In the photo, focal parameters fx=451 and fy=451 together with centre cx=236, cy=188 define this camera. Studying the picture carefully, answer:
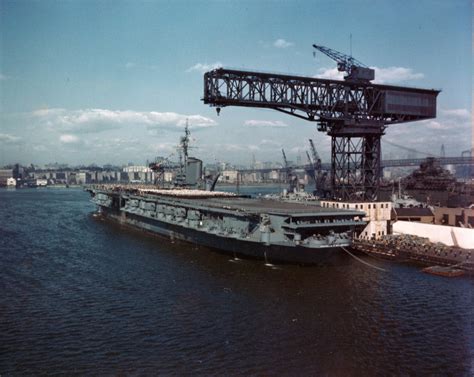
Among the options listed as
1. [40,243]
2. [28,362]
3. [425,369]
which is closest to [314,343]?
[425,369]

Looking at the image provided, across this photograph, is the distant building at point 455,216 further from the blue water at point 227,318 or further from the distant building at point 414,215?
the blue water at point 227,318

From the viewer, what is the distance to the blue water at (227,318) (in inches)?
559

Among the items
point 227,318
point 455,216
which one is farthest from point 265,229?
point 455,216

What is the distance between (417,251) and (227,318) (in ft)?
55.2

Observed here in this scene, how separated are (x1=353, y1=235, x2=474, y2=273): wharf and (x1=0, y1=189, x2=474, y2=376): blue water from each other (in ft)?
5.70

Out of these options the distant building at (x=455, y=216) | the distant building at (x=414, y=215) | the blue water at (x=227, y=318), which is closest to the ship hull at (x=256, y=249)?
the blue water at (x=227, y=318)

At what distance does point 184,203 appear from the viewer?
1372 inches

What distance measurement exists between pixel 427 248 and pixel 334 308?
43.5 ft

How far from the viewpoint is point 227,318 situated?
59.7 feet

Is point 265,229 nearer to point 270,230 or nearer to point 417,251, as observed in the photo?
point 270,230

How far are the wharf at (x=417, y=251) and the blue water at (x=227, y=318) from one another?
5.70ft

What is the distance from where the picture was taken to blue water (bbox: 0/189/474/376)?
46.6 ft

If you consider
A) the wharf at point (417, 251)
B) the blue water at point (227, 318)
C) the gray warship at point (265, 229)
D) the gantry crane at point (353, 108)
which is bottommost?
the blue water at point (227, 318)

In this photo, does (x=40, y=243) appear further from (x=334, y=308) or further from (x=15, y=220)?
(x=334, y=308)
